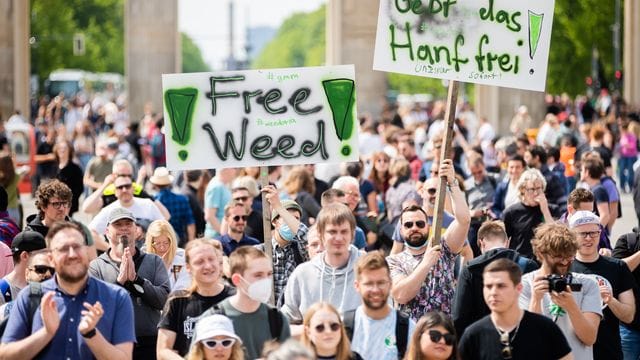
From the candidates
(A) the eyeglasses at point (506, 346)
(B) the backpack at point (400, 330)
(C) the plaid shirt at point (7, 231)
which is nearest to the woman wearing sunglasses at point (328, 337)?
(B) the backpack at point (400, 330)

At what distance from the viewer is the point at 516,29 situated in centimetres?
1070

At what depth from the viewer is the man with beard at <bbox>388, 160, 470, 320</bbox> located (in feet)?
31.0

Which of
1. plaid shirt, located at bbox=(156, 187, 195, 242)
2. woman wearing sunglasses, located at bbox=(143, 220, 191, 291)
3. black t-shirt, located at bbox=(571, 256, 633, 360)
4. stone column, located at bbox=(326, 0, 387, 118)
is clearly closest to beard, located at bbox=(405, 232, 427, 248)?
black t-shirt, located at bbox=(571, 256, 633, 360)

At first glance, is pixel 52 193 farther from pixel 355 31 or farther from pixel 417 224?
pixel 355 31

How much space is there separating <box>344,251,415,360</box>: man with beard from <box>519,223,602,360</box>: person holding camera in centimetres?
84

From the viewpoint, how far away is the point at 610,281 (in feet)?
32.2

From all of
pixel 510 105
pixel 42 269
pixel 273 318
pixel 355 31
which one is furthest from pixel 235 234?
pixel 510 105

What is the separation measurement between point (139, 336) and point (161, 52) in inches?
1148

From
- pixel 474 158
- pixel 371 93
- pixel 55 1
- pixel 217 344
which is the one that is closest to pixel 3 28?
pixel 371 93

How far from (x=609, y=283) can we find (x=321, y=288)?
1.86m

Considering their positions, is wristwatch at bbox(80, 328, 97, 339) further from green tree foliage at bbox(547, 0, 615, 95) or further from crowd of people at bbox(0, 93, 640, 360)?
green tree foliage at bbox(547, 0, 615, 95)

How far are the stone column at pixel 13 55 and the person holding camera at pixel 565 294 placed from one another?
29932 millimetres

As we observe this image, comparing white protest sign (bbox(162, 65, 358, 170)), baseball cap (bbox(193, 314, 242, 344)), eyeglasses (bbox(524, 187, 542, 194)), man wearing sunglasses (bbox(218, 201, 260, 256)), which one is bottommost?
man wearing sunglasses (bbox(218, 201, 260, 256))

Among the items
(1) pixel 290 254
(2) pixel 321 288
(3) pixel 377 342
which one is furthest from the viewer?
(1) pixel 290 254
